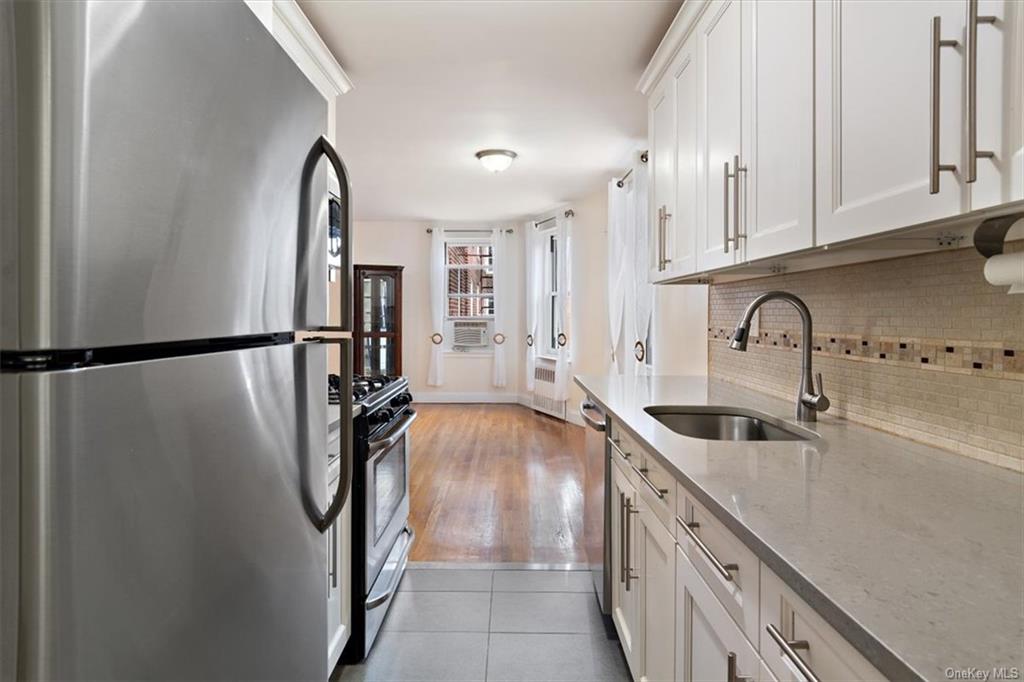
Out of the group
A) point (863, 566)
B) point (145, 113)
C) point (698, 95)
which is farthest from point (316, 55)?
point (863, 566)

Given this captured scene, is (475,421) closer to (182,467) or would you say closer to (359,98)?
(359,98)

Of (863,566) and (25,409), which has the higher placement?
(25,409)

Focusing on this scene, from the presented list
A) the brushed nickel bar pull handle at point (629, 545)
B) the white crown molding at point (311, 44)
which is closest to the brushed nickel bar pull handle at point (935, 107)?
the brushed nickel bar pull handle at point (629, 545)

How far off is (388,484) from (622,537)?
3.34ft

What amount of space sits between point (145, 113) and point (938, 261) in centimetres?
151

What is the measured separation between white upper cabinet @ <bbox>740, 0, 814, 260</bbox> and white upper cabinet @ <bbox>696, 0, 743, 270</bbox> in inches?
2.3

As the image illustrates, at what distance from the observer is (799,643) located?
Result: 0.69 meters

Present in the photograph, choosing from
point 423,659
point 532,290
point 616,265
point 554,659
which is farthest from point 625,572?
point 532,290

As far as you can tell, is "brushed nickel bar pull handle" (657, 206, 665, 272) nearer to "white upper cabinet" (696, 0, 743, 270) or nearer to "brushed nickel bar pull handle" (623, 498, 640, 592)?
"white upper cabinet" (696, 0, 743, 270)

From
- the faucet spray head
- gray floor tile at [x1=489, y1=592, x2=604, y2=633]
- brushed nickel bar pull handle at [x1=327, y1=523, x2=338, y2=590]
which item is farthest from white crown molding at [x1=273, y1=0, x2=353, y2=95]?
gray floor tile at [x1=489, y1=592, x2=604, y2=633]

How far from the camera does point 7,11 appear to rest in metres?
0.43

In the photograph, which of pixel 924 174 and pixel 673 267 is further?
pixel 673 267

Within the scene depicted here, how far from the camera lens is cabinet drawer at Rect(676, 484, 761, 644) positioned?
0.83m

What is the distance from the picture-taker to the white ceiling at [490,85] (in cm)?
239
